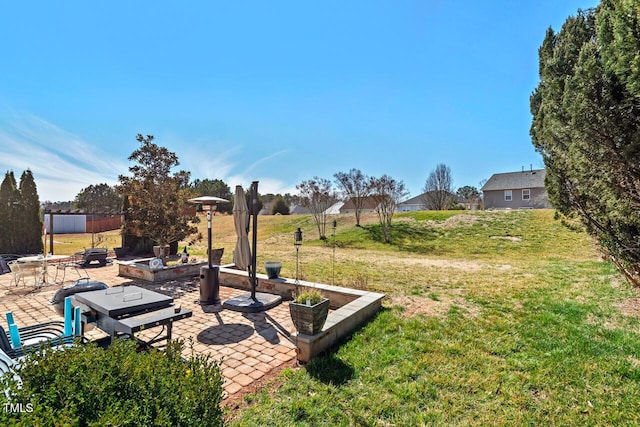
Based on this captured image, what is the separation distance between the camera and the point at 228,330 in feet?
16.2

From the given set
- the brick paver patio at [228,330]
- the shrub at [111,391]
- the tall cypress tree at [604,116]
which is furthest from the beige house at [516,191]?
the shrub at [111,391]

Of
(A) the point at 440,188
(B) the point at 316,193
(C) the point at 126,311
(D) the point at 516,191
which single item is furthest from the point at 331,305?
(A) the point at 440,188

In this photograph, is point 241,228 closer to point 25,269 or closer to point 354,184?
point 25,269

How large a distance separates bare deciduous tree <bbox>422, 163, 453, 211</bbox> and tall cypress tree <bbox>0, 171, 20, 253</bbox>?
38970 mm

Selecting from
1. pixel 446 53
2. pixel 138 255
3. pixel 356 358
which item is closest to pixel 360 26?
pixel 446 53

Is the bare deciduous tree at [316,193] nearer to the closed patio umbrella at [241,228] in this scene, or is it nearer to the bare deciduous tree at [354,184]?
the bare deciduous tree at [354,184]

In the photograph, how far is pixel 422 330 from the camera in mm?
4586

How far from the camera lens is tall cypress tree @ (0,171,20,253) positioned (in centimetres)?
1287

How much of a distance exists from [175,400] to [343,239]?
2100 centimetres

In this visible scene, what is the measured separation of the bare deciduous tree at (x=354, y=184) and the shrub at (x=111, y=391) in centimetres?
2159

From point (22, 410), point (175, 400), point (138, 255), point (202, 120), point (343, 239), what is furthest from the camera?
point (343, 239)

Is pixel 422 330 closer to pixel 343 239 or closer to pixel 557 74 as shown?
pixel 557 74

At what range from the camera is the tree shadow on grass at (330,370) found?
3367 millimetres

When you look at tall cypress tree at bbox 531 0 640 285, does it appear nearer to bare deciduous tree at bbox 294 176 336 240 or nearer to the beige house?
bare deciduous tree at bbox 294 176 336 240
